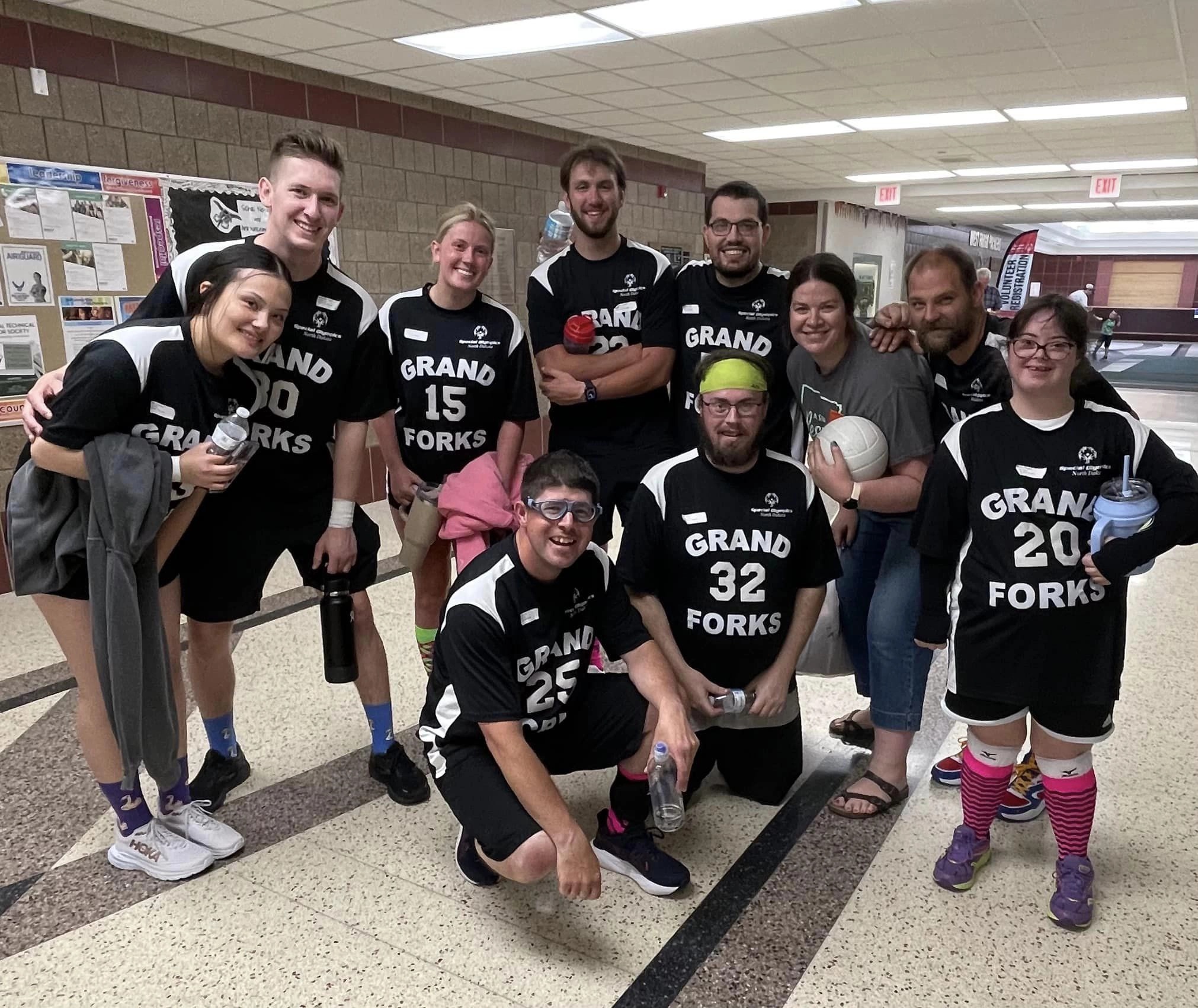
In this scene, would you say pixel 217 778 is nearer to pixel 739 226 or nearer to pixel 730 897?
pixel 730 897

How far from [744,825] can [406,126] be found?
554cm

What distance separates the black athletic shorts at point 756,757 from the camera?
94.8 inches

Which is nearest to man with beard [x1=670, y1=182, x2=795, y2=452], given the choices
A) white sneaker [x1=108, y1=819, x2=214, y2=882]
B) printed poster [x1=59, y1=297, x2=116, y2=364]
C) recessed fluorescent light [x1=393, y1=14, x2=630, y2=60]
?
white sneaker [x1=108, y1=819, x2=214, y2=882]

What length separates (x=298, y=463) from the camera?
227 centimetres

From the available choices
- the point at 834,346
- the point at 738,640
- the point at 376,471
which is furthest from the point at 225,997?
the point at 376,471

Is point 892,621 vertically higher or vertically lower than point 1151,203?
lower

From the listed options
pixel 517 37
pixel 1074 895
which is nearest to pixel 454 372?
pixel 1074 895

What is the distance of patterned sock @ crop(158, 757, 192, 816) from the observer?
7.13 feet

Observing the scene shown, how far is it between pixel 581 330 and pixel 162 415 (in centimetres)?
127

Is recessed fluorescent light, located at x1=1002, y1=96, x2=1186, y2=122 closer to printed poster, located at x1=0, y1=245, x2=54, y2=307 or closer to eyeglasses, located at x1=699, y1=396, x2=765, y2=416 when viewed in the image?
eyeglasses, located at x1=699, y1=396, x2=765, y2=416

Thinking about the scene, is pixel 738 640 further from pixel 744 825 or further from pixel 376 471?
pixel 376 471

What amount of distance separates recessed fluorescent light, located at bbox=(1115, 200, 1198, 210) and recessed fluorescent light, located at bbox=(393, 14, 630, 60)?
12.0 meters

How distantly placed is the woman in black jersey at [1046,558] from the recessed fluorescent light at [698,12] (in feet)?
11.0

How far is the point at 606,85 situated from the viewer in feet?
19.7
